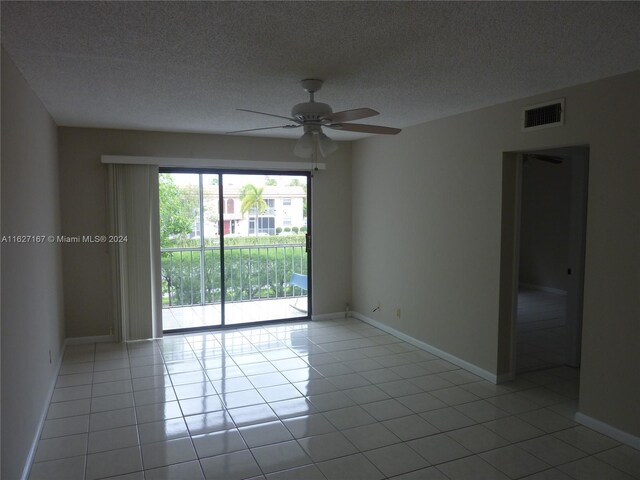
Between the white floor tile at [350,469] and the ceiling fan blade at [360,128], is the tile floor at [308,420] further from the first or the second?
the ceiling fan blade at [360,128]

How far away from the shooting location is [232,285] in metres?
6.74

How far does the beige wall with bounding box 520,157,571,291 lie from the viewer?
7.78 m

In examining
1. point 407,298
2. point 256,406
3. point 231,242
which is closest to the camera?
point 256,406

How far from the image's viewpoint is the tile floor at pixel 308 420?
8.70ft

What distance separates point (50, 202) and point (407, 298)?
12.1ft

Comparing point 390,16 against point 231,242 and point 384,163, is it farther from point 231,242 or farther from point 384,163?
point 231,242

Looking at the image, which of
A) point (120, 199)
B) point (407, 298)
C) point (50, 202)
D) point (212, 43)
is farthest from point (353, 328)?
point (212, 43)

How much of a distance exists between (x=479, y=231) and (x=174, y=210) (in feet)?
12.0

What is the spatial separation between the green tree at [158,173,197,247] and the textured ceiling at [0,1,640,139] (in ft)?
5.60

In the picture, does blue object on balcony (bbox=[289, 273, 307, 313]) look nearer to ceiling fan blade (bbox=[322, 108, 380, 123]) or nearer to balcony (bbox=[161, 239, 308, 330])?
balcony (bbox=[161, 239, 308, 330])

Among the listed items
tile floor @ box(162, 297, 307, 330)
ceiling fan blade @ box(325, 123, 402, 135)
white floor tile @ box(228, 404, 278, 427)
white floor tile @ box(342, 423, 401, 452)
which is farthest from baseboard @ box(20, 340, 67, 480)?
ceiling fan blade @ box(325, 123, 402, 135)

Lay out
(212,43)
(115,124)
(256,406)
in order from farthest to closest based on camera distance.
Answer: (115,124), (256,406), (212,43)

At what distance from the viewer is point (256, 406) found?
3.46m

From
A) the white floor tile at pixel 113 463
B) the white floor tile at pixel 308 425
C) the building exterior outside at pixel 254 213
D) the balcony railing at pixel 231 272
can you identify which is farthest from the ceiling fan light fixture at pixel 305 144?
the balcony railing at pixel 231 272
